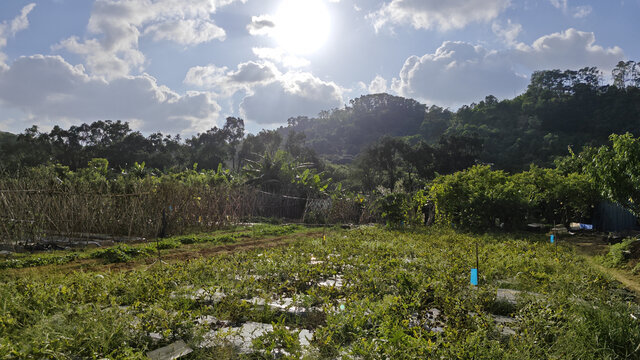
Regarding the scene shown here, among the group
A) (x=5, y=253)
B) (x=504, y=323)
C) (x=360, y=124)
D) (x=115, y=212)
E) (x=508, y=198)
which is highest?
(x=360, y=124)

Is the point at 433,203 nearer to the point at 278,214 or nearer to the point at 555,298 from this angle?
the point at 278,214

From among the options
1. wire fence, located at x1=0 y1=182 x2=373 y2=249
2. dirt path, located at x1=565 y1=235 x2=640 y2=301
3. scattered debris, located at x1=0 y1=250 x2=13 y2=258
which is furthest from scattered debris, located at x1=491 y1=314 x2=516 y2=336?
scattered debris, located at x1=0 y1=250 x2=13 y2=258

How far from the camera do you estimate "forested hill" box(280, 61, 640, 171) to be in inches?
1379

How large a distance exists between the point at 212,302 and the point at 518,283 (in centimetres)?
407

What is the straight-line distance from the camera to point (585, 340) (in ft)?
11.4

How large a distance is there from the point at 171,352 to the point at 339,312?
1561 millimetres

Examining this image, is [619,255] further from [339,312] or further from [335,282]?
[339,312]

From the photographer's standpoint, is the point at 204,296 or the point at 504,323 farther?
the point at 204,296

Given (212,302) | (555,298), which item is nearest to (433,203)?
(555,298)

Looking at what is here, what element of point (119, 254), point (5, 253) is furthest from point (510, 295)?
point (5, 253)

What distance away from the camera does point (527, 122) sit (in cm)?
4281

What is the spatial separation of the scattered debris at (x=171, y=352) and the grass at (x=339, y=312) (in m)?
0.08

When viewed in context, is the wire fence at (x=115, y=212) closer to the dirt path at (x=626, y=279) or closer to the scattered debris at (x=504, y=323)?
the scattered debris at (x=504, y=323)

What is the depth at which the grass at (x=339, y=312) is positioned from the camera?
3.14 meters
